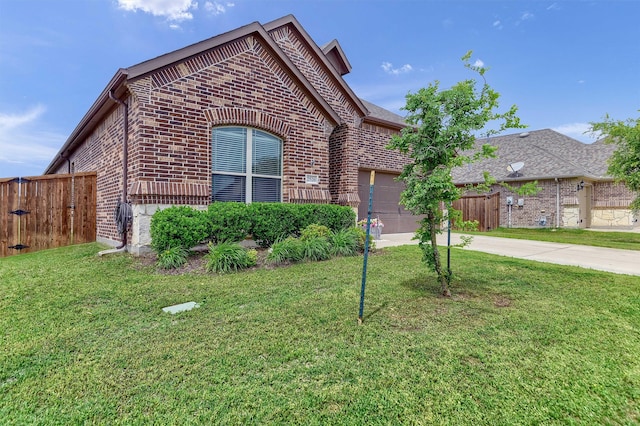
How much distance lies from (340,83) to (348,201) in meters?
4.20

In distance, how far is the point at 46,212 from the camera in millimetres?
8469

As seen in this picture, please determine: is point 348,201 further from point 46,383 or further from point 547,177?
point 547,177

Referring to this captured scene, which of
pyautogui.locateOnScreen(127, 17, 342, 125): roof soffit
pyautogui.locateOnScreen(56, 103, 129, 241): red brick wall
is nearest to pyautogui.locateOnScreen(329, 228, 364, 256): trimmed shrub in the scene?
pyautogui.locateOnScreen(127, 17, 342, 125): roof soffit

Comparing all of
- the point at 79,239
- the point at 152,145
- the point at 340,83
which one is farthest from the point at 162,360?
the point at 340,83

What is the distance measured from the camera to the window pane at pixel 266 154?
8.05 m

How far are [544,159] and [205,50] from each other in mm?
20503

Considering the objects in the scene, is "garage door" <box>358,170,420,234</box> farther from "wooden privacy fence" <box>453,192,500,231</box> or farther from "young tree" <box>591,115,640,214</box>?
"young tree" <box>591,115,640,214</box>

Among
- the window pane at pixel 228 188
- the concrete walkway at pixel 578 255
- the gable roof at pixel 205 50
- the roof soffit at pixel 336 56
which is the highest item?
the roof soffit at pixel 336 56

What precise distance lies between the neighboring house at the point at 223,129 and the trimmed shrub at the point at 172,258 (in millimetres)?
1071

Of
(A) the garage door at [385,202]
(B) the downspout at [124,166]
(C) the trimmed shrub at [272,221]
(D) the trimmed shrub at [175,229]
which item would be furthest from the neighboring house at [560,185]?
(B) the downspout at [124,166]

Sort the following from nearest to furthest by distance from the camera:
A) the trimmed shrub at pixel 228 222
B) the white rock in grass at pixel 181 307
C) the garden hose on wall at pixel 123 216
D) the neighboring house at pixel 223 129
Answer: the white rock in grass at pixel 181 307
the trimmed shrub at pixel 228 222
the neighboring house at pixel 223 129
the garden hose on wall at pixel 123 216

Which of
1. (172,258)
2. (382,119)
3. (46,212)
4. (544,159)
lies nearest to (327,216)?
(172,258)

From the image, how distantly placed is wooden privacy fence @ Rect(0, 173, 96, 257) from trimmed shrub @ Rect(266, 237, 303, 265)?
21.5 feet

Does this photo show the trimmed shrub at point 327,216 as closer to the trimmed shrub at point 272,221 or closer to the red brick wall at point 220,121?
→ the trimmed shrub at point 272,221
